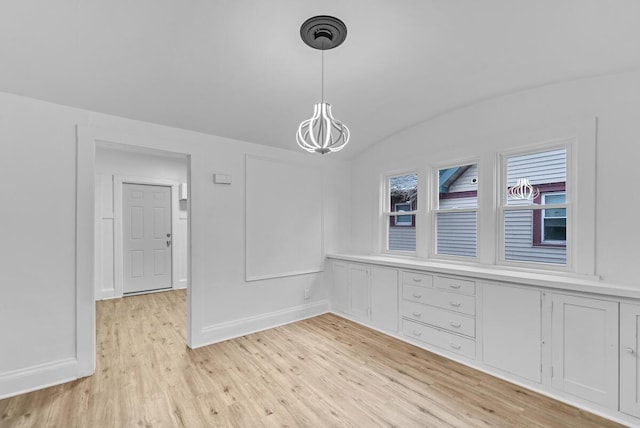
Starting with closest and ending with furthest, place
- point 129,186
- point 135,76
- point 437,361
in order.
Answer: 1. point 135,76
2. point 437,361
3. point 129,186

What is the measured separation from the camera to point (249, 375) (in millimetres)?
2520

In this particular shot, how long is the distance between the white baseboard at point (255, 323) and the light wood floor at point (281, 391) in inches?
4.9

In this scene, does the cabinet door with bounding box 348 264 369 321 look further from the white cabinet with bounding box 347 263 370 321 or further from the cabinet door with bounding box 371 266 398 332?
the cabinet door with bounding box 371 266 398 332

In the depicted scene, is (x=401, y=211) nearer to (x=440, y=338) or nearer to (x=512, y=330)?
(x=440, y=338)

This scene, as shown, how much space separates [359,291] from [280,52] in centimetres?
287

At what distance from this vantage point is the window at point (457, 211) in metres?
3.26

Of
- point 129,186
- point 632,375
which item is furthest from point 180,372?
point 129,186

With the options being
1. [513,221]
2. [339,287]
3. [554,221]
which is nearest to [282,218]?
[339,287]

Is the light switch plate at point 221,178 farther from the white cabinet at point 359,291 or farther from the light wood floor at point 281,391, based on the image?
the white cabinet at point 359,291

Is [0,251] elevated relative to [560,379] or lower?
elevated

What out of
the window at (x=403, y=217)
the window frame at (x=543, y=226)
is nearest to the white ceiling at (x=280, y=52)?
the window frame at (x=543, y=226)

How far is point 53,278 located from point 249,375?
5.91 feet

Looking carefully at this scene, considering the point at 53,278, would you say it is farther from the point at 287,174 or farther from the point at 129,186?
the point at 129,186

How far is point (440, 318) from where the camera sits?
2.93 m
